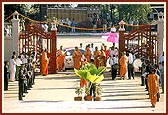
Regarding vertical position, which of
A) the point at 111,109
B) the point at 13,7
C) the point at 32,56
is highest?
the point at 13,7

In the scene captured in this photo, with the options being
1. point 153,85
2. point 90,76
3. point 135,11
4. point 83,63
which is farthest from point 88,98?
point 135,11

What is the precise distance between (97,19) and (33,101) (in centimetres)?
3100

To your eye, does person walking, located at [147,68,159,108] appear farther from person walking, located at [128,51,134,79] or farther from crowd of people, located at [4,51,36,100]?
person walking, located at [128,51,134,79]

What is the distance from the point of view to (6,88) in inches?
631

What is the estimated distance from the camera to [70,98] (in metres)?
14.6

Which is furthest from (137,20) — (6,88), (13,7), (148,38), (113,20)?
(6,88)

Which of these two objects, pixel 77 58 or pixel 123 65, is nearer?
pixel 123 65

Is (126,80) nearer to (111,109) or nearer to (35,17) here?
(111,109)

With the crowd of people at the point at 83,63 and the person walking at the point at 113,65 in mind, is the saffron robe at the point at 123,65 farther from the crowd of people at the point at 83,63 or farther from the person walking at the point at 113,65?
the person walking at the point at 113,65

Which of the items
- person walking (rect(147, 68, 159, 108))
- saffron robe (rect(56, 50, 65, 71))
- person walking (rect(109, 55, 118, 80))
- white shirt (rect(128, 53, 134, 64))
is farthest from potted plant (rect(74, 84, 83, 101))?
saffron robe (rect(56, 50, 65, 71))

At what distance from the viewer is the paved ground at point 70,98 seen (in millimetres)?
12648

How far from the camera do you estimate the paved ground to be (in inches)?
498

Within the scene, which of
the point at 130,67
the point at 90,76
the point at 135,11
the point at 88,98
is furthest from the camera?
the point at 135,11

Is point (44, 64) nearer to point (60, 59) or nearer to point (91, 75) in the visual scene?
point (60, 59)
